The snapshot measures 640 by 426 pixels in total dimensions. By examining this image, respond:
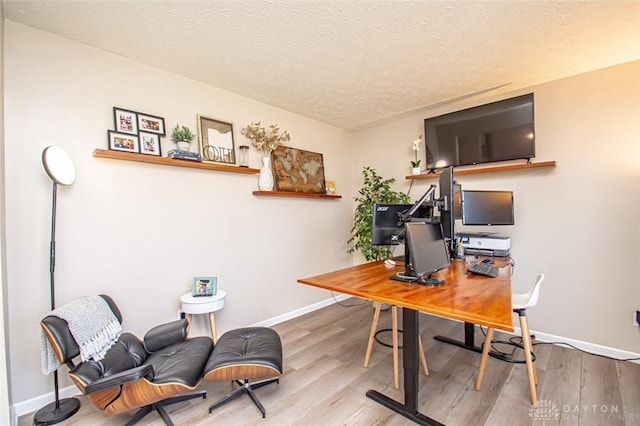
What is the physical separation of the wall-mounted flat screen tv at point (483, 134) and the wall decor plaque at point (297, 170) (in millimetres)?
1406

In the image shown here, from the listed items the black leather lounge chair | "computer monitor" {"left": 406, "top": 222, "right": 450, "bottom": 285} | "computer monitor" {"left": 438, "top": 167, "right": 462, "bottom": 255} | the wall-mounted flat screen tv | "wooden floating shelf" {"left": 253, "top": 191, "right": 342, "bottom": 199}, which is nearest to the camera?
the black leather lounge chair

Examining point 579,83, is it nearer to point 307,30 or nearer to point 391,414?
point 307,30

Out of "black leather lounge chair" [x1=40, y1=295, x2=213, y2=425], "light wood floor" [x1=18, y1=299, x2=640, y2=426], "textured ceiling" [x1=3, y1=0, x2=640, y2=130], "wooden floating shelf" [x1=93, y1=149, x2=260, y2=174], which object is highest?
"textured ceiling" [x1=3, y1=0, x2=640, y2=130]

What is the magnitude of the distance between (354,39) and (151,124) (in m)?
1.80

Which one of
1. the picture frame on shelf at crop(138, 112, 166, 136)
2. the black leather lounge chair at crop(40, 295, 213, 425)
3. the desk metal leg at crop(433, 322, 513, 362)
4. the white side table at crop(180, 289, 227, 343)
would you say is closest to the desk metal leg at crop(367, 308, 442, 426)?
the desk metal leg at crop(433, 322, 513, 362)

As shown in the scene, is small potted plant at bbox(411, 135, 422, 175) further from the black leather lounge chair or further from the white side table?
the black leather lounge chair

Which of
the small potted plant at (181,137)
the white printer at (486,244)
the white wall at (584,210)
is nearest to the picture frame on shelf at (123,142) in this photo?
the small potted plant at (181,137)

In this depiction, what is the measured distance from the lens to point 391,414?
5.89ft

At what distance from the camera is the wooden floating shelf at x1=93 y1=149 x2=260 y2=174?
212 cm

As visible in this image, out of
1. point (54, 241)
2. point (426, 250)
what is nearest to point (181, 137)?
point (54, 241)

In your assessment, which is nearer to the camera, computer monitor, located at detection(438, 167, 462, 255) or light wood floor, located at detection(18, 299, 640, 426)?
light wood floor, located at detection(18, 299, 640, 426)

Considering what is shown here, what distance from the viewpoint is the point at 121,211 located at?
2.25 m

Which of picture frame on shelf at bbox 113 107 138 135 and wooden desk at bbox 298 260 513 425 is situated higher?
picture frame on shelf at bbox 113 107 138 135

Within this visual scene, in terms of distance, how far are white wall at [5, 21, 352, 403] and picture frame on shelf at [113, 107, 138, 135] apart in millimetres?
58
